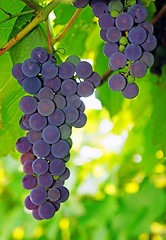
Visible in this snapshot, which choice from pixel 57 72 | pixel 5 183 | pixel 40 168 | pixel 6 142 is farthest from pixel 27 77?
pixel 5 183

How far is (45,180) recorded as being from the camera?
0.88 metres

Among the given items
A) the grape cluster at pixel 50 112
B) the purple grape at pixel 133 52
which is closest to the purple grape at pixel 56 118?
the grape cluster at pixel 50 112

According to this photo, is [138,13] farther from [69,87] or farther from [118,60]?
[69,87]

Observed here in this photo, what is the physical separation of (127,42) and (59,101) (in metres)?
0.21

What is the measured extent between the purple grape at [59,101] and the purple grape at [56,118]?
0.02 m

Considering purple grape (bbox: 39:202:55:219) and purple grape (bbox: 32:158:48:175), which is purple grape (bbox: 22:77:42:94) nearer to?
purple grape (bbox: 32:158:48:175)

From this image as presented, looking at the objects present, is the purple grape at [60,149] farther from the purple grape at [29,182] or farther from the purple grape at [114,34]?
the purple grape at [114,34]

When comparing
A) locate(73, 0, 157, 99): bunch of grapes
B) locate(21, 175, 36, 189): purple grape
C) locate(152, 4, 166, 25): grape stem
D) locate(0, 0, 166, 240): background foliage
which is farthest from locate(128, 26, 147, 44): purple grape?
locate(152, 4, 166, 25): grape stem

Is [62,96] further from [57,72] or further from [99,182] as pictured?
[99,182]

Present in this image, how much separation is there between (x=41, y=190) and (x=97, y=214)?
6.62ft

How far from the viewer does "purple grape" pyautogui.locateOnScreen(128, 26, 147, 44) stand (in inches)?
31.9

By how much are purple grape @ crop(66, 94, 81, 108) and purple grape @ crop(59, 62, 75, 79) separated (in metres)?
0.05

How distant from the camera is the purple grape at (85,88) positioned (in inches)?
34.6

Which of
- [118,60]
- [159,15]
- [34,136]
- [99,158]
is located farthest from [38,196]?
[99,158]
